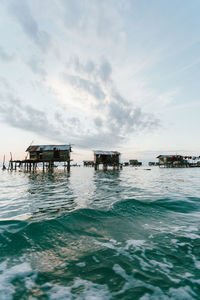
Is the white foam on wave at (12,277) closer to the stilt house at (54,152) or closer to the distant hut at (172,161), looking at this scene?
the stilt house at (54,152)

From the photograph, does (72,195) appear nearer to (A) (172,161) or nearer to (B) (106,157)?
(B) (106,157)

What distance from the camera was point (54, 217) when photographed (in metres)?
5.62

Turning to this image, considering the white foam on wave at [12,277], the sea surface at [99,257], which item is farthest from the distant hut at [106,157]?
the white foam on wave at [12,277]

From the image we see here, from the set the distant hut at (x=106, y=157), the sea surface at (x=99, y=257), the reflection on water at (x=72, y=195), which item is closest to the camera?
the sea surface at (x=99, y=257)

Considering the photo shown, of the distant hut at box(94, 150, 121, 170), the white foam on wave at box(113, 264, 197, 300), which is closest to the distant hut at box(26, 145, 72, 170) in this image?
the distant hut at box(94, 150, 121, 170)

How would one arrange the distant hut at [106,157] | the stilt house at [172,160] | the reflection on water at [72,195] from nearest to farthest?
the reflection on water at [72,195]
the distant hut at [106,157]
the stilt house at [172,160]

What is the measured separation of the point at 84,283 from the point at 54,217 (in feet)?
11.0

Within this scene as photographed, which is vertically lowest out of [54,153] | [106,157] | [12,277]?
[12,277]

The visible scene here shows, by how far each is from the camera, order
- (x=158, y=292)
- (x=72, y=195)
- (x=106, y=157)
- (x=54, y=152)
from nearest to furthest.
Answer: (x=158, y=292) → (x=72, y=195) → (x=54, y=152) → (x=106, y=157)

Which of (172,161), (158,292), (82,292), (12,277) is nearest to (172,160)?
(172,161)

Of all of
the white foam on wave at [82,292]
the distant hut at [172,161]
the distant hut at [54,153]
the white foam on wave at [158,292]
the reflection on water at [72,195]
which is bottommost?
the reflection on water at [72,195]

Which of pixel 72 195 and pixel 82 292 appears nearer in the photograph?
pixel 82 292

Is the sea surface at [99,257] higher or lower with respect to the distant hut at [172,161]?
lower

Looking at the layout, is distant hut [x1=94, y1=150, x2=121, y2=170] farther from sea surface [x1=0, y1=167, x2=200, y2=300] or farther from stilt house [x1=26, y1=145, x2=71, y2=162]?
sea surface [x1=0, y1=167, x2=200, y2=300]
